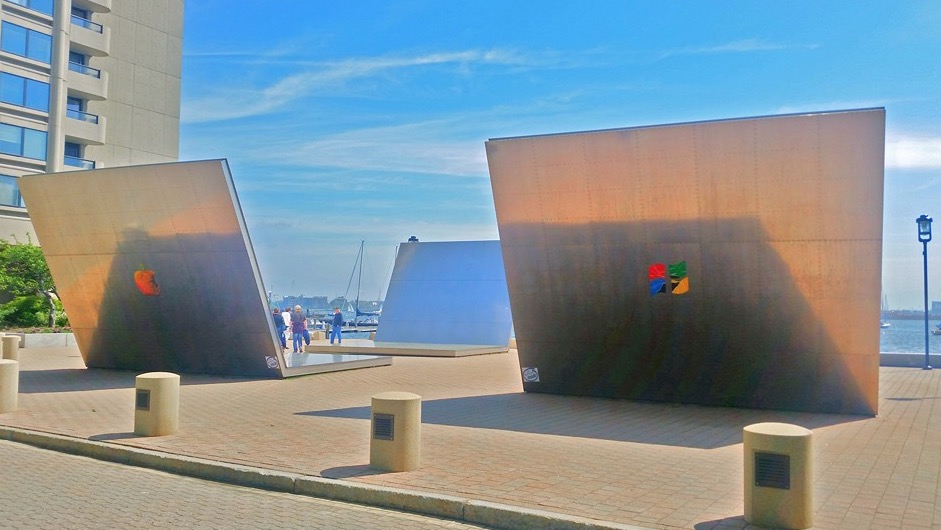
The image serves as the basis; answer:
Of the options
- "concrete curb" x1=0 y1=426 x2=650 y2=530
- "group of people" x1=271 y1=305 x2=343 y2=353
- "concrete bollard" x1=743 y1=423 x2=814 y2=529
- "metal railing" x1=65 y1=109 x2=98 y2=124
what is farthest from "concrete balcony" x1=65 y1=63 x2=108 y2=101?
"concrete bollard" x1=743 y1=423 x2=814 y2=529

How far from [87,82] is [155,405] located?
44465 millimetres

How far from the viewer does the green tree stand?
109ft

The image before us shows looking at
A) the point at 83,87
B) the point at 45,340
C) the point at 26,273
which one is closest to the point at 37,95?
the point at 83,87

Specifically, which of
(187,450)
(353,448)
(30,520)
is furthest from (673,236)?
(30,520)

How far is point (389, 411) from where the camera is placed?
8281mm

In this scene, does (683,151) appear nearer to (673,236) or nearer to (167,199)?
(673,236)

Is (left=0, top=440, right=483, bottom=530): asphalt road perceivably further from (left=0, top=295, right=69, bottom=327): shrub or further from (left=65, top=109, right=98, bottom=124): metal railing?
(left=65, top=109, right=98, bottom=124): metal railing

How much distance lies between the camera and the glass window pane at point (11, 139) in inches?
1699

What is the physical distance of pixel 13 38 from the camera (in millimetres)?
43500

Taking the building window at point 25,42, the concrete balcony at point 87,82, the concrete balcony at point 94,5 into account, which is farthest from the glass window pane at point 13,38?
the concrete balcony at point 94,5

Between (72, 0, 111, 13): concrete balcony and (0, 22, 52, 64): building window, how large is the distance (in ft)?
13.3

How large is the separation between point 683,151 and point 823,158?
213 centimetres

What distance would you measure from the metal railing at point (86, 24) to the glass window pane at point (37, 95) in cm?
515

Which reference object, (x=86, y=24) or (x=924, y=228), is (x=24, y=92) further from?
(x=924, y=228)
